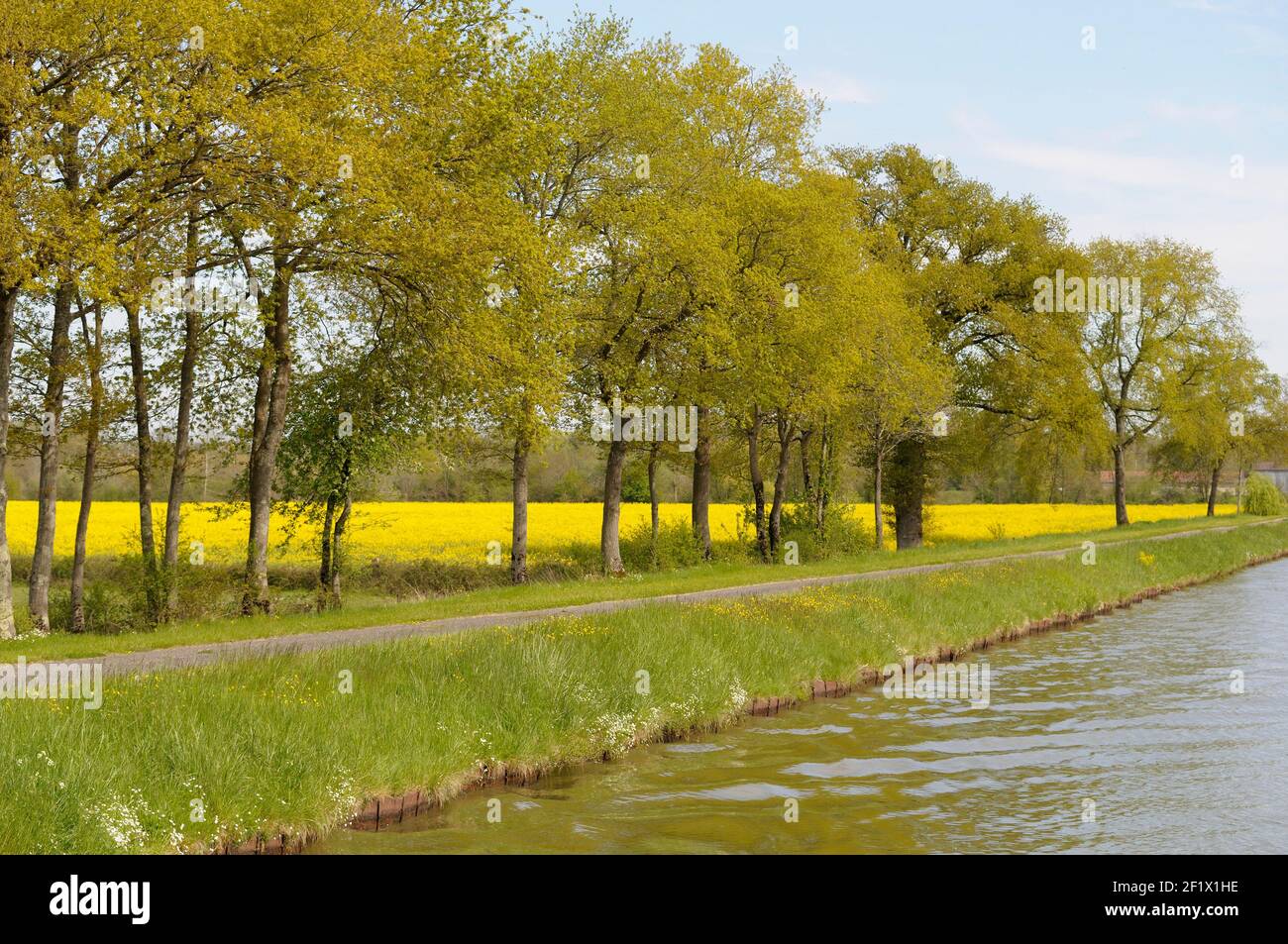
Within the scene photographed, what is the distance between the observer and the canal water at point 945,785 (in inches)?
445

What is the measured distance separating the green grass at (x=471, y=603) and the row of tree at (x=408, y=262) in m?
2.91

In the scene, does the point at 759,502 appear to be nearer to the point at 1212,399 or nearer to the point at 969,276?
the point at 969,276

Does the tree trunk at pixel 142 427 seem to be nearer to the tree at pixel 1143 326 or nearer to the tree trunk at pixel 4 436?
the tree trunk at pixel 4 436

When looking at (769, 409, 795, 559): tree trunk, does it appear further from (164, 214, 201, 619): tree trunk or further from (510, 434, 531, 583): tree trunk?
(164, 214, 201, 619): tree trunk

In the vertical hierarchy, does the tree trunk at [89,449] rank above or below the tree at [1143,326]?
below

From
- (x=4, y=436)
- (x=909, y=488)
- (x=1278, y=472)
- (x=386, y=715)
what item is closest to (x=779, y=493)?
(x=909, y=488)

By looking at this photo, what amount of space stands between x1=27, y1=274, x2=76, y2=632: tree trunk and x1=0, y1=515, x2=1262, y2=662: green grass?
3.81 m

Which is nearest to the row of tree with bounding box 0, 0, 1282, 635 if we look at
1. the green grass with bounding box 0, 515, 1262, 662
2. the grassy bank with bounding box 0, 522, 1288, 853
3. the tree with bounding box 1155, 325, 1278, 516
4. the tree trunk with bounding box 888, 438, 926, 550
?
the green grass with bounding box 0, 515, 1262, 662

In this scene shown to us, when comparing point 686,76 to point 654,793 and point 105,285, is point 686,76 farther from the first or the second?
point 654,793

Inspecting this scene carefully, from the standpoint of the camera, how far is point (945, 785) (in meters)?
13.6

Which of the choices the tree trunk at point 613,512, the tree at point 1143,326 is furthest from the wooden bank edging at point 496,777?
the tree at point 1143,326

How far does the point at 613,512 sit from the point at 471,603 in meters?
12.8

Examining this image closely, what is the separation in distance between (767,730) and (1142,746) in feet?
16.7

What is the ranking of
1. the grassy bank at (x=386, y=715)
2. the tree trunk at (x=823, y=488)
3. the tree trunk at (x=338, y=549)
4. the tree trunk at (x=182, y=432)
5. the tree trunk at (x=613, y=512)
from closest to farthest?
the grassy bank at (x=386, y=715), the tree trunk at (x=182, y=432), the tree trunk at (x=338, y=549), the tree trunk at (x=613, y=512), the tree trunk at (x=823, y=488)
